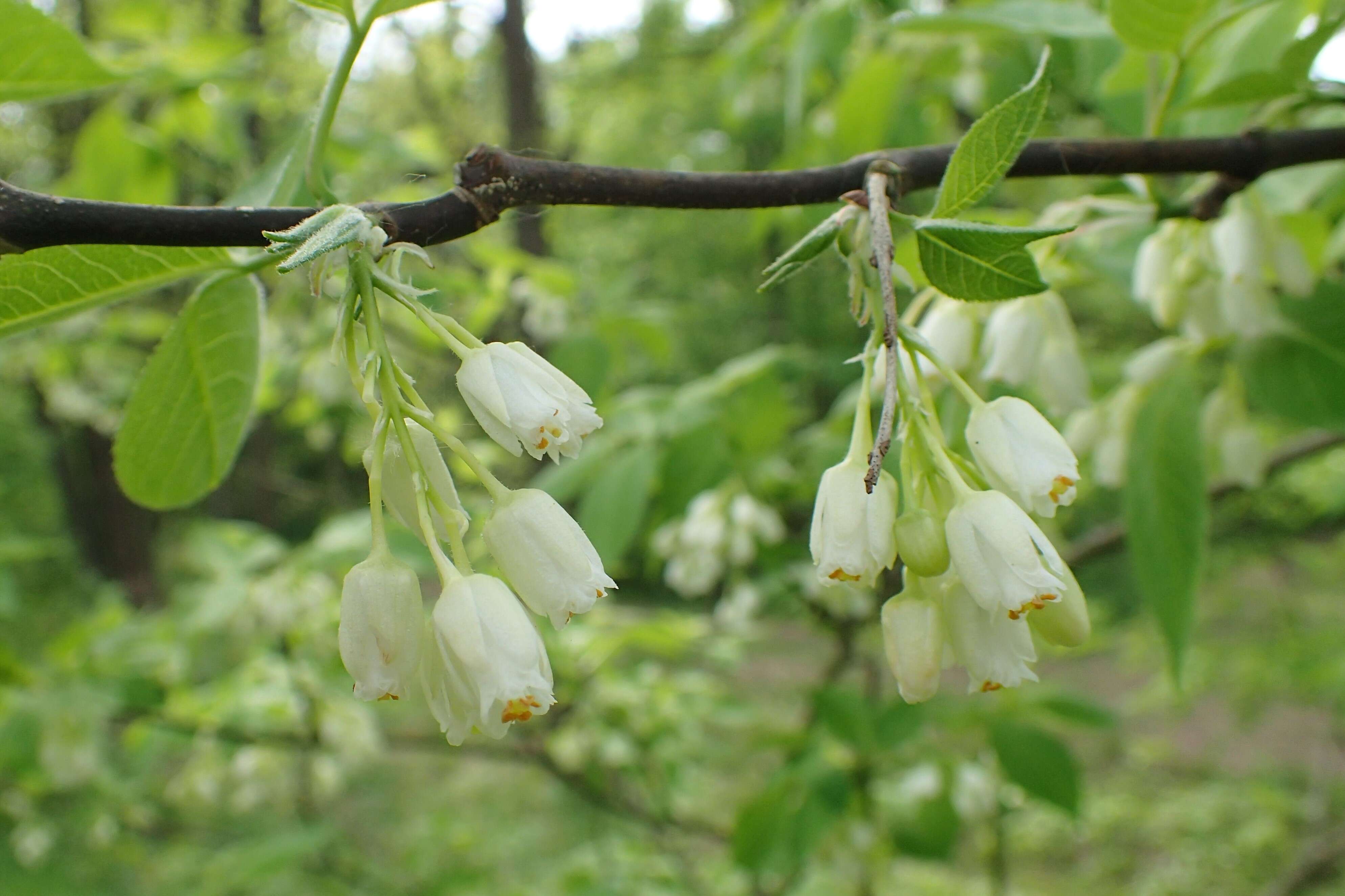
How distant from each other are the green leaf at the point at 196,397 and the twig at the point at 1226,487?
5.76 feet

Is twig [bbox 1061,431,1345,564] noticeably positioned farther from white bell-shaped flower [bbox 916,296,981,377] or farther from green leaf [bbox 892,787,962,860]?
white bell-shaped flower [bbox 916,296,981,377]

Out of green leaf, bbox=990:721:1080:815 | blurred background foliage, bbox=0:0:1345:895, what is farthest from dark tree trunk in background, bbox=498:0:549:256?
green leaf, bbox=990:721:1080:815

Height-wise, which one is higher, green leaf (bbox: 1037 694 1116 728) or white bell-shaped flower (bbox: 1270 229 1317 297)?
white bell-shaped flower (bbox: 1270 229 1317 297)

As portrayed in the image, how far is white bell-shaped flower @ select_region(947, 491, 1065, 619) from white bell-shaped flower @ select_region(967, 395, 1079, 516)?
5 centimetres


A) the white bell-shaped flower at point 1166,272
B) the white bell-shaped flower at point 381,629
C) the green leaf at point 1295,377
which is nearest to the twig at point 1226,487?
the green leaf at point 1295,377

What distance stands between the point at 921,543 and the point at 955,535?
29mm

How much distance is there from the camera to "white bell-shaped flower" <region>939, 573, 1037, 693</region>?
0.75 m

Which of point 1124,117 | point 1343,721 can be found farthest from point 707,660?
point 1124,117

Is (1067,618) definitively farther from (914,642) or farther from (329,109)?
(329,109)

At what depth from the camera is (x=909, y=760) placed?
303 cm

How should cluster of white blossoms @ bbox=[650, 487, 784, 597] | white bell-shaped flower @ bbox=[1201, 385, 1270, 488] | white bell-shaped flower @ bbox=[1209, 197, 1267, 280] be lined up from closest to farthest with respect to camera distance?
white bell-shaped flower @ bbox=[1209, 197, 1267, 280], white bell-shaped flower @ bbox=[1201, 385, 1270, 488], cluster of white blossoms @ bbox=[650, 487, 784, 597]

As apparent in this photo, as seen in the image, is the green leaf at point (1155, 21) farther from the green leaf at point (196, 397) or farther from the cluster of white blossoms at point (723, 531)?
the cluster of white blossoms at point (723, 531)

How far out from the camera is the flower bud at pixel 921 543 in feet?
2.35

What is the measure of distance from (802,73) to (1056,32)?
1.32 m
